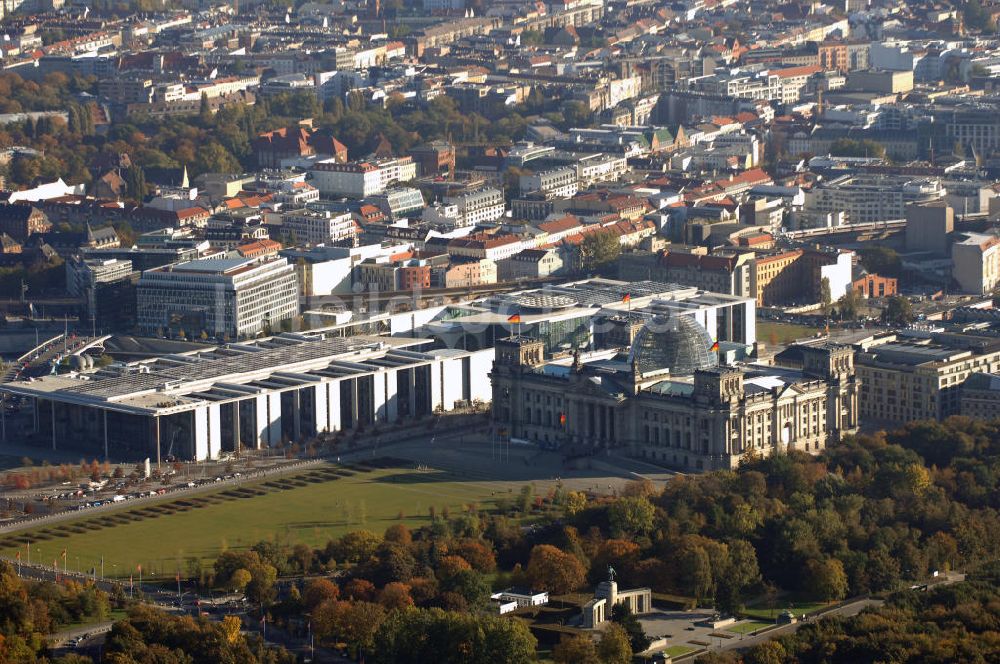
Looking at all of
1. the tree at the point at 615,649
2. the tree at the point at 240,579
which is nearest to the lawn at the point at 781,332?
the tree at the point at 240,579

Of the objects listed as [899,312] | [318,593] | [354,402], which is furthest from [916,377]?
[318,593]

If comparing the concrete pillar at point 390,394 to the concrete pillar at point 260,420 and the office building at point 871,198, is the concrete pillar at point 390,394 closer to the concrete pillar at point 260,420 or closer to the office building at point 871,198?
the concrete pillar at point 260,420

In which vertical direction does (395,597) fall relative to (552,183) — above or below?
below

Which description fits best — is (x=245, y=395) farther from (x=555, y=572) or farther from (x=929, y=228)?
(x=929, y=228)

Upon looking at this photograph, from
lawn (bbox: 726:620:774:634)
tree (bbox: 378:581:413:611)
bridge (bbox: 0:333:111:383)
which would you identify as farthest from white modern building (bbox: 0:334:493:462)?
lawn (bbox: 726:620:774:634)

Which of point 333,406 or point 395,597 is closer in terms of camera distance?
point 395,597

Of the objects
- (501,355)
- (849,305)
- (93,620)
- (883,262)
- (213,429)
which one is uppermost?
(501,355)

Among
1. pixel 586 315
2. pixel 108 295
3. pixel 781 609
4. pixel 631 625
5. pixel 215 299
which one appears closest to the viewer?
pixel 631 625

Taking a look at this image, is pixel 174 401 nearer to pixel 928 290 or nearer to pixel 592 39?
pixel 928 290
